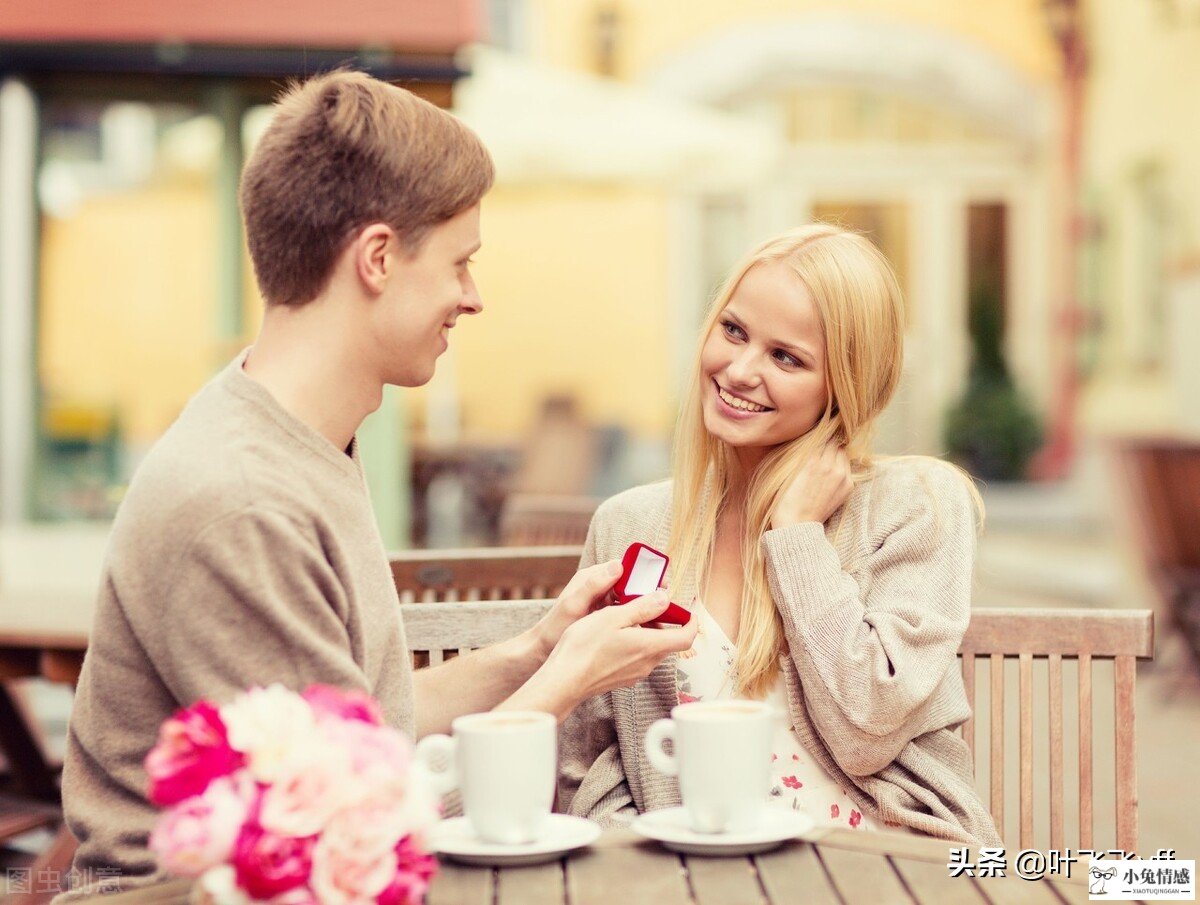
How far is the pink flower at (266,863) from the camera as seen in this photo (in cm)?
134

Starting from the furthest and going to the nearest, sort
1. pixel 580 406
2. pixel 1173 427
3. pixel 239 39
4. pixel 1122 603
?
pixel 580 406
pixel 1173 427
pixel 1122 603
pixel 239 39

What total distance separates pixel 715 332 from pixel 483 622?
22.6 inches

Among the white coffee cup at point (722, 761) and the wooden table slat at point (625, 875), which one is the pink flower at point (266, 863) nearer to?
the wooden table slat at point (625, 875)

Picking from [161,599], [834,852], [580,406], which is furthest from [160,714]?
[580,406]

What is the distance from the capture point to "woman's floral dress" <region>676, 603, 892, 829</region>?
229 cm

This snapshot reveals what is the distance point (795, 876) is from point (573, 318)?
518 inches

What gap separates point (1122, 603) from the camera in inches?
325

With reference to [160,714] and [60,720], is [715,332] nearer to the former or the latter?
[160,714]

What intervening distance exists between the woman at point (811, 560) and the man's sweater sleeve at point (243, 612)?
0.81 metres

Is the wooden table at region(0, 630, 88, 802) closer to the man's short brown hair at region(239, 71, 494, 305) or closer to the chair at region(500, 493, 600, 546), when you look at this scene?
the chair at region(500, 493, 600, 546)

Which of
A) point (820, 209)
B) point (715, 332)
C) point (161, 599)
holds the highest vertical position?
point (820, 209)

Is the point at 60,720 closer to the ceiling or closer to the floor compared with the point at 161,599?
closer to the floor

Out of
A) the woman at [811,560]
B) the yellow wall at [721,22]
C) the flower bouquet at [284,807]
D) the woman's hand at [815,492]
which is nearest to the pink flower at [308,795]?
the flower bouquet at [284,807]

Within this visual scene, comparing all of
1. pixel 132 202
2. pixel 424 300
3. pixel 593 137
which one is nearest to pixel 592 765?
pixel 424 300
